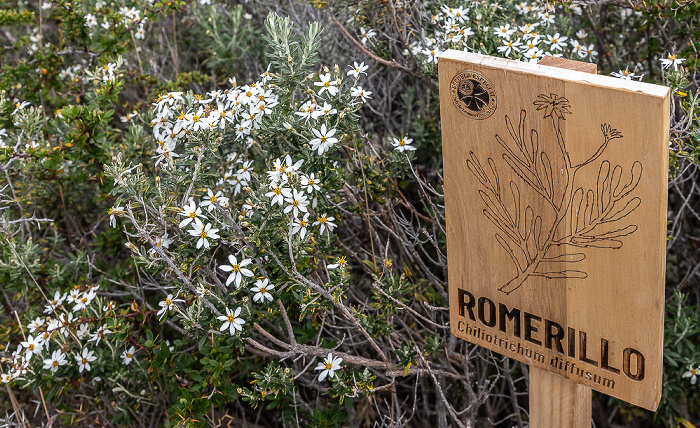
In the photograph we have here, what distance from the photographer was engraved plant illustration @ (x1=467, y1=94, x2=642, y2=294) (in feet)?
4.64

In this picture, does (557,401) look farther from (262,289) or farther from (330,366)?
(262,289)

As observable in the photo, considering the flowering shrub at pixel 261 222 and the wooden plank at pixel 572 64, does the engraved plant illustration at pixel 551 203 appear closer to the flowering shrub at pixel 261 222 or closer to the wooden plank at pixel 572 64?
the wooden plank at pixel 572 64

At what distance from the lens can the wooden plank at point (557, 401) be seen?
1735mm

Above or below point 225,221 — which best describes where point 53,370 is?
below

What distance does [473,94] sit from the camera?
5.16 ft

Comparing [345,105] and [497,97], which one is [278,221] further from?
[497,97]

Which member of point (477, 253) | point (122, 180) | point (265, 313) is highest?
point (122, 180)

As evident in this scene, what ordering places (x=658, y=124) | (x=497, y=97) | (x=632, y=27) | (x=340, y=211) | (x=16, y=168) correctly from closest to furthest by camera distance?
(x=658, y=124)
(x=497, y=97)
(x=340, y=211)
(x=16, y=168)
(x=632, y=27)

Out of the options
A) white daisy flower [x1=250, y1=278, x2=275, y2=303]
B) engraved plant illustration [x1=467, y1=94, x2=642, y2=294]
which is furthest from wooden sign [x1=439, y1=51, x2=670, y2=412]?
white daisy flower [x1=250, y1=278, x2=275, y2=303]

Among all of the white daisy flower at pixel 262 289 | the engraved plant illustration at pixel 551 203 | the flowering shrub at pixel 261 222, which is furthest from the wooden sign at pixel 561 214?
the white daisy flower at pixel 262 289

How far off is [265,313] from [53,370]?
2.61ft

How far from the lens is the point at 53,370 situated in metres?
2.32

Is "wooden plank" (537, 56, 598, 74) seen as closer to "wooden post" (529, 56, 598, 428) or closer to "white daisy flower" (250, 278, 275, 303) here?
"wooden post" (529, 56, 598, 428)

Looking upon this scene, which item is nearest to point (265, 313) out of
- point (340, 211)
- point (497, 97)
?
point (340, 211)
